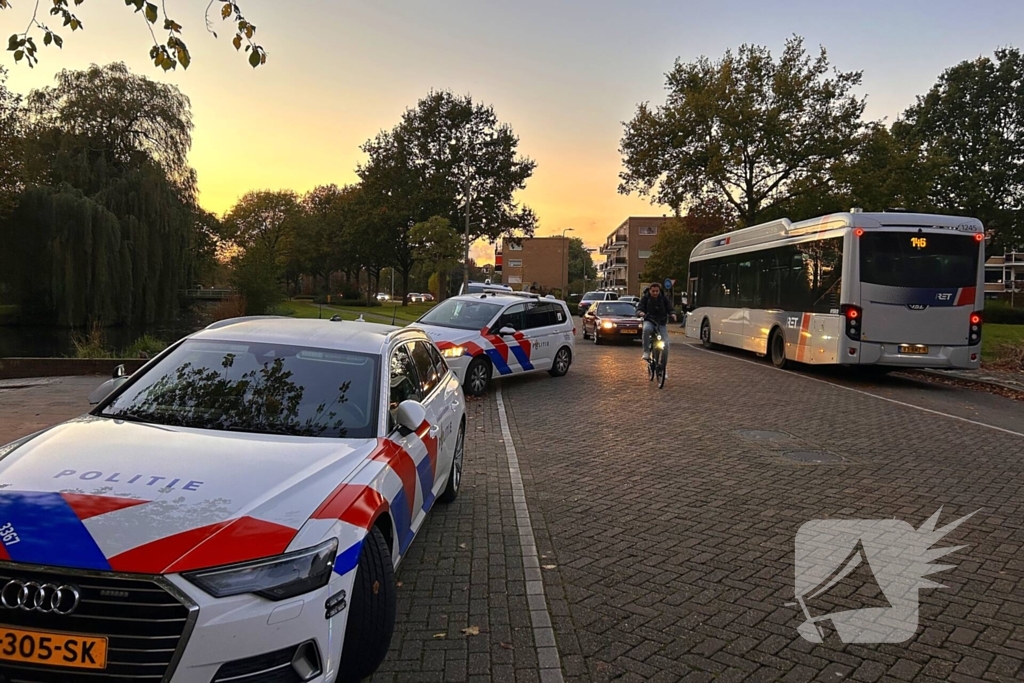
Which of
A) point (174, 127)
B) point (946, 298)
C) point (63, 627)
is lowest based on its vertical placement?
point (63, 627)

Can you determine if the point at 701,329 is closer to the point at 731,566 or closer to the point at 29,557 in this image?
the point at 731,566

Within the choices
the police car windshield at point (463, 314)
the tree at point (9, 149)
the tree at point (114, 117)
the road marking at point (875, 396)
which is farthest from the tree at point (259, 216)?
the police car windshield at point (463, 314)

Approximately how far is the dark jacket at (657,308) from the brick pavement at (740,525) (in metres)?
2.65

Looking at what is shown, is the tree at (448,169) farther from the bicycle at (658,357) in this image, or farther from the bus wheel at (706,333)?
the bicycle at (658,357)

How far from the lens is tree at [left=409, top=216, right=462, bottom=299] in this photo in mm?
47344

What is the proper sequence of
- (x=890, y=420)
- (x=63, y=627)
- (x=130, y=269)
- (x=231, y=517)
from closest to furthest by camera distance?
(x=63, y=627) < (x=231, y=517) < (x=890, y=420) < (x=130, y=269)

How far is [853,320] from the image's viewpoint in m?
14.0

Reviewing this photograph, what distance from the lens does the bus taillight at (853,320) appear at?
14.0 meters

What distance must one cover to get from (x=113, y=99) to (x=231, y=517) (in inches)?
1356

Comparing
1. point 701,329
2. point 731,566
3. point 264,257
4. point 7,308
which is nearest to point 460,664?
point 731,566

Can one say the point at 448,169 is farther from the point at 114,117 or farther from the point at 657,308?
the point at 657,308

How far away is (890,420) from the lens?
34.1ft

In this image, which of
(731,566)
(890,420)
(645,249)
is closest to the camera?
(731,566)

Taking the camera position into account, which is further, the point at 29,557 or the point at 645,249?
the point at 645,249
